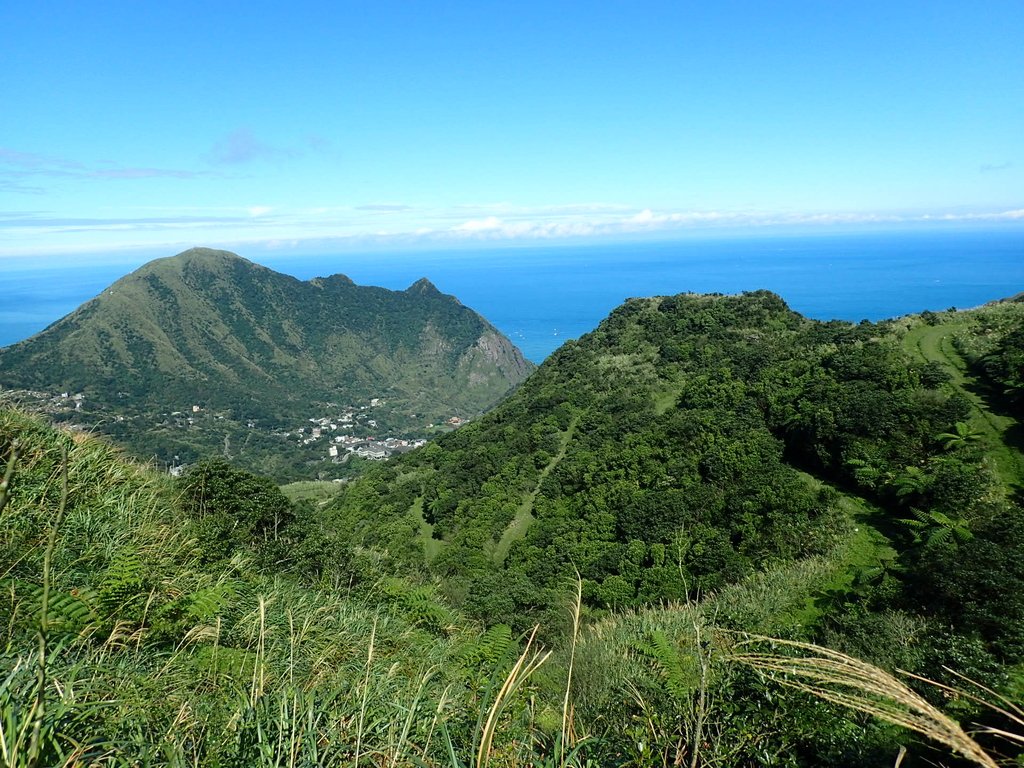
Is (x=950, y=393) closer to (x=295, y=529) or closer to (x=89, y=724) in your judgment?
(x=295, y=529)

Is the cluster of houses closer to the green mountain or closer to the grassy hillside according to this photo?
the green mountain

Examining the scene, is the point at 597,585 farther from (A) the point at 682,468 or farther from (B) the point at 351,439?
(B) the point at 351,439

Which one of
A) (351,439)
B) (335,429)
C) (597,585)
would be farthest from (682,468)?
(335,429)

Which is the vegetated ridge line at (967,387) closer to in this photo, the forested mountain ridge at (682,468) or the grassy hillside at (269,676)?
the forested mountain ridge at (682,468)

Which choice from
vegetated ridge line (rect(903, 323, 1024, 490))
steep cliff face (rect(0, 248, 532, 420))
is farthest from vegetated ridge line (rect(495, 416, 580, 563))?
steep cliff face (rect(0, 248, 532, 420))

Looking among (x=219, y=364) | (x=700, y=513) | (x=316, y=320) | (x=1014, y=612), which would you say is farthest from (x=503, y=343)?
(x=1014, y=612)

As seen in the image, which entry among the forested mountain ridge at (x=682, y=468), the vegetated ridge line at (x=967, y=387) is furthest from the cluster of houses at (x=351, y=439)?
the vegetated ridge line at (x=967, y=387)
